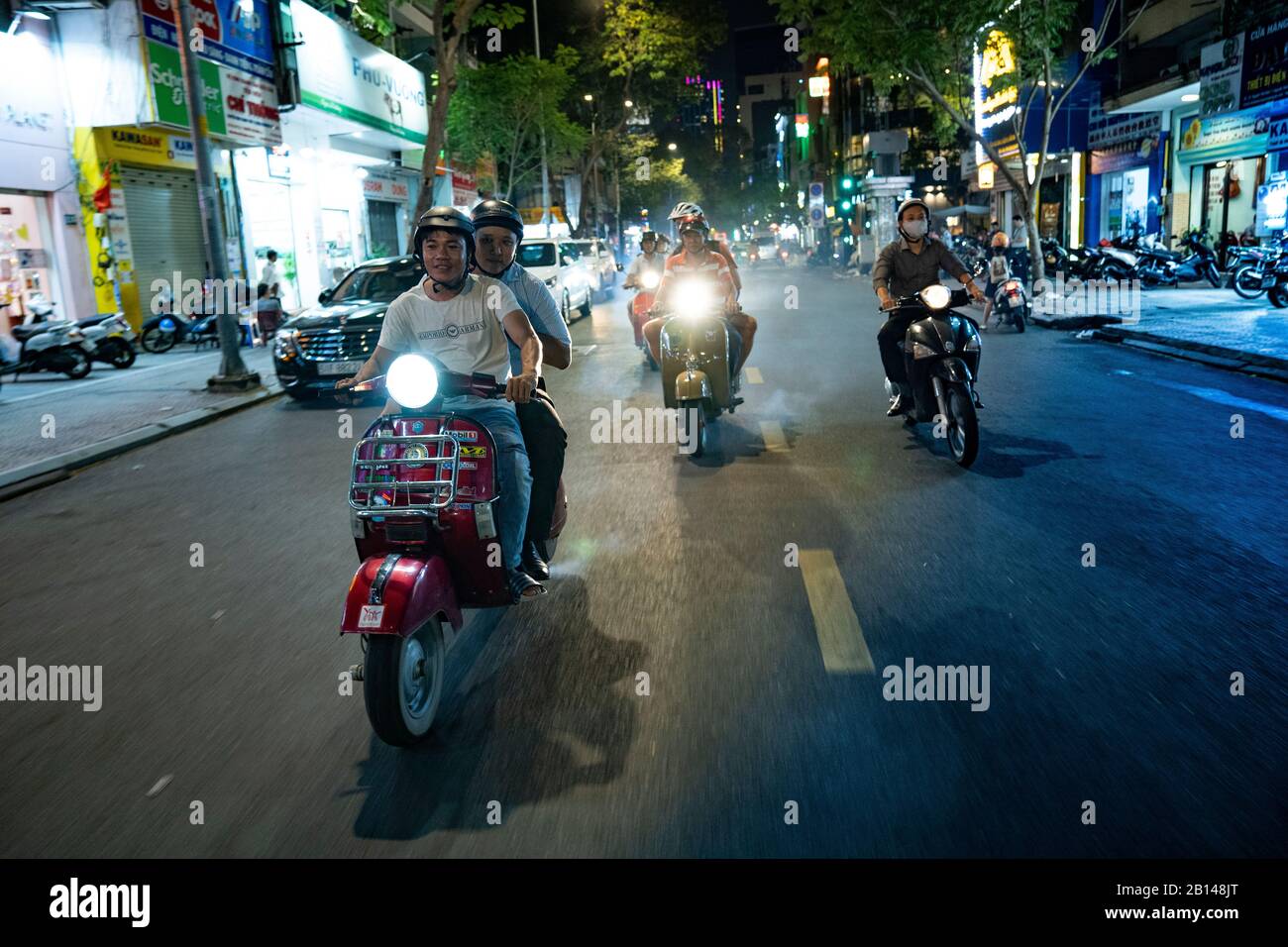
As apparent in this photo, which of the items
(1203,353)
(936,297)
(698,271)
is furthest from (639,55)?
(936,297)

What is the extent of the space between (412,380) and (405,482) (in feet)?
1.19

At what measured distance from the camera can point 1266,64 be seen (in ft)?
65.5

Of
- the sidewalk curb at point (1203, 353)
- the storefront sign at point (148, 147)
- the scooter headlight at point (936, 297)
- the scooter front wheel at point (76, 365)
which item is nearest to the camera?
the scooter headlight at point (936, 297)

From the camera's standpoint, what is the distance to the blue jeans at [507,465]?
13.9ft

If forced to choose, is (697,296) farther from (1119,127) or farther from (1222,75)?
(1119,127)

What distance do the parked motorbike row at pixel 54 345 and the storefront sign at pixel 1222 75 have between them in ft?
67.6

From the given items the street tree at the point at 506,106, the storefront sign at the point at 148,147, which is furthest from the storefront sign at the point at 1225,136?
the street tree at the point at 506,106

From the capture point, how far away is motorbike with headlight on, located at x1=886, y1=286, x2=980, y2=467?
7691 millimetres

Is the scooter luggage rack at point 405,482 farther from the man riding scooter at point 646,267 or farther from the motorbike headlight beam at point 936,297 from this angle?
the man riding scooter at point 646,267

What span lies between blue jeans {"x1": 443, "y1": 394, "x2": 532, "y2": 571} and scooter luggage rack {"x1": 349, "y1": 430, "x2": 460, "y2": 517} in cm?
30

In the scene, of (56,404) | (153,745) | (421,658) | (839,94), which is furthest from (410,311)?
(839,94)

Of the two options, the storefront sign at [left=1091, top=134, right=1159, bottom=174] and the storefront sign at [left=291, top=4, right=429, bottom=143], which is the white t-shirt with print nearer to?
the storefront sign at [left=291, top=4, right=429, bottom=143]

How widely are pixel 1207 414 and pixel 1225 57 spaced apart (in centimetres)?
1521
